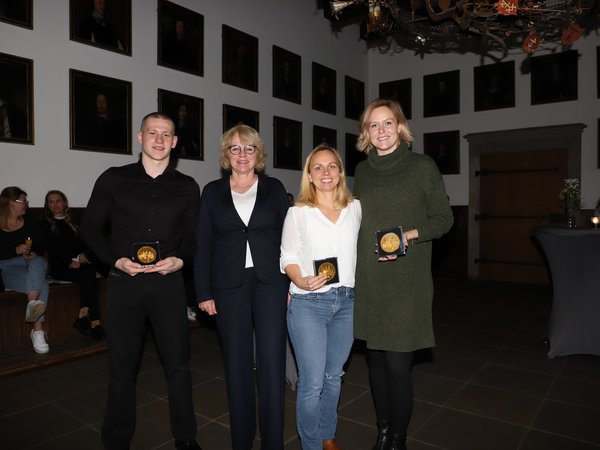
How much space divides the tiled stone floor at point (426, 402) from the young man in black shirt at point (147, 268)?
64 centimetres

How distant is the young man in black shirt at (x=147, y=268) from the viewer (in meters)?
2.67

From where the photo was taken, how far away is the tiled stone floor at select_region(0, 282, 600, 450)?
3.23m

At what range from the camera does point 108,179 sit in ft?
8.84

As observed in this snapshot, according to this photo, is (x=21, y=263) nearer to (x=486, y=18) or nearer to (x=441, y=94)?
(x=486, y=18)

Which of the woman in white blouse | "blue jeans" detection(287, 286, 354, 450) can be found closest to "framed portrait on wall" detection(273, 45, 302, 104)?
the woman in white blouse

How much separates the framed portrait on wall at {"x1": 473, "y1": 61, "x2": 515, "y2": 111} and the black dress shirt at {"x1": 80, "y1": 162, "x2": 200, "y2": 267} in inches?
351

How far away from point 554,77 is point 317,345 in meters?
9.12

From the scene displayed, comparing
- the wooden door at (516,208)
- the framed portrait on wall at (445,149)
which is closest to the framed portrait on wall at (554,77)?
the wooden door at (516,208)

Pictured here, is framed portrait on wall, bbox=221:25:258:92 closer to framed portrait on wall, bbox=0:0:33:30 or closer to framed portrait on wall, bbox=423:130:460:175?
framed portrait on wall, bbox=0:0:33:30

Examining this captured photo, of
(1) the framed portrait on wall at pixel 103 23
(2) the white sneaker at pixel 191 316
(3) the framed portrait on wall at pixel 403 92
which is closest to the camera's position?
(1) the framed portrait on wall at pixel 103 23

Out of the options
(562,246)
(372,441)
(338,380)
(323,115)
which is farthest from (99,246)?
(323,115)

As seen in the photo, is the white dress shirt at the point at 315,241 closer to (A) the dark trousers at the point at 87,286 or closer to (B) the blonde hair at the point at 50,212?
(A) the dark trousers at the point at 87,286

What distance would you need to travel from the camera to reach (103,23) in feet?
19.9

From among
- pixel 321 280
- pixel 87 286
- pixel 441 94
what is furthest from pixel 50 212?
pixel 441 94
